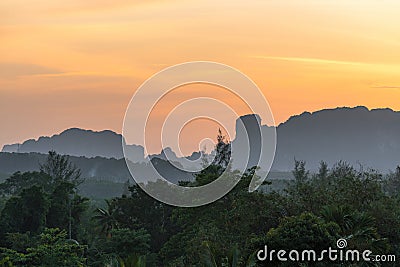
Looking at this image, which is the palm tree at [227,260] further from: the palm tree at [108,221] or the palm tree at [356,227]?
the palm tree at [108,221]

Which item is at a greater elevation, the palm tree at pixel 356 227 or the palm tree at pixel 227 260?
the palm tree at pixel 356 227

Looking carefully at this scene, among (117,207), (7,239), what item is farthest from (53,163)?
(7,239)

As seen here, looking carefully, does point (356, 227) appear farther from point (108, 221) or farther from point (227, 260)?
point (108, 221)

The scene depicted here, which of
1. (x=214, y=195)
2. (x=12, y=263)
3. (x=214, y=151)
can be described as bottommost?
(x=12, y=263)

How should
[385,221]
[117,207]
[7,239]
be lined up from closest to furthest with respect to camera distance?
1. [385,221]
2. [7,239]
3. [117,207]

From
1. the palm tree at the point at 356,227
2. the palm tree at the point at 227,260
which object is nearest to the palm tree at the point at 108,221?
the palm tree at the point at 356,227

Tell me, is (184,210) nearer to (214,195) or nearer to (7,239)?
(214,195)

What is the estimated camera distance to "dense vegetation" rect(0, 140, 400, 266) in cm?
1653

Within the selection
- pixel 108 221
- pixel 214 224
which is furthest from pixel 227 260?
pixel 108 221

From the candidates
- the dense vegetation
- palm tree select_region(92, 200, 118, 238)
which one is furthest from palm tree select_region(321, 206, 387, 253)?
palm tree select_region(92, 200, 118, 238)

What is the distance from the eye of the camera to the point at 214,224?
1104 inches

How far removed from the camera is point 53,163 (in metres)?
56.2

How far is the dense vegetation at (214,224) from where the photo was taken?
16.5 meters

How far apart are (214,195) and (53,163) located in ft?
90.7
